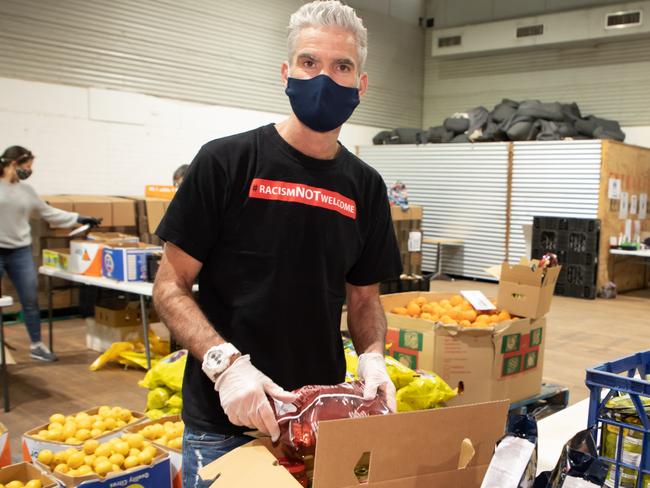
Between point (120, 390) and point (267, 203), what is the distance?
3.92 meters

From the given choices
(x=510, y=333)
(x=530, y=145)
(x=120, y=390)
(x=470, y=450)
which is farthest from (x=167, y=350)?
(x=530, y=145)

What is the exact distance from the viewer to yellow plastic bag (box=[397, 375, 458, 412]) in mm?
3158

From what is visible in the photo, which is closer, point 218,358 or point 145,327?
point 218,358

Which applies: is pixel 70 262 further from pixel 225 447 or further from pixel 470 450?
pixel 470 450

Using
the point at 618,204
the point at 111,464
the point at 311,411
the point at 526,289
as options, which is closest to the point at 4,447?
the point at 111,464

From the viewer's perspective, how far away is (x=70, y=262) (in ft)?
18.9

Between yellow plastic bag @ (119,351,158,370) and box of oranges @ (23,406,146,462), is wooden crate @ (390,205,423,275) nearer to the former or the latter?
yellow plastic bag @ (119,351,158,370)

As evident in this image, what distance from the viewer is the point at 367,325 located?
178 cm

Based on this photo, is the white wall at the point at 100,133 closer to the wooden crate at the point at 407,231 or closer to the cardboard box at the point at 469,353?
the wooden crate at the point at 407,231

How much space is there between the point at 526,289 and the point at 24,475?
2781 millimetres

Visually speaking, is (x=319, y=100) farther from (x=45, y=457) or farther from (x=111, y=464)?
(x=45, y=457)

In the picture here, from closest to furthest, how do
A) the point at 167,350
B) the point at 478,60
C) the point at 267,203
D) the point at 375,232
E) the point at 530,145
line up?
1. the point at 267,203
2. the point at 375,232
3. the point at 167,350
4. the point at 530,145
5. the point at 478,60

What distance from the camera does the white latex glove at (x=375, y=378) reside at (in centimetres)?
138

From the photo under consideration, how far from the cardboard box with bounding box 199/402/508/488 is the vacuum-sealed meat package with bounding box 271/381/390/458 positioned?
6cm
